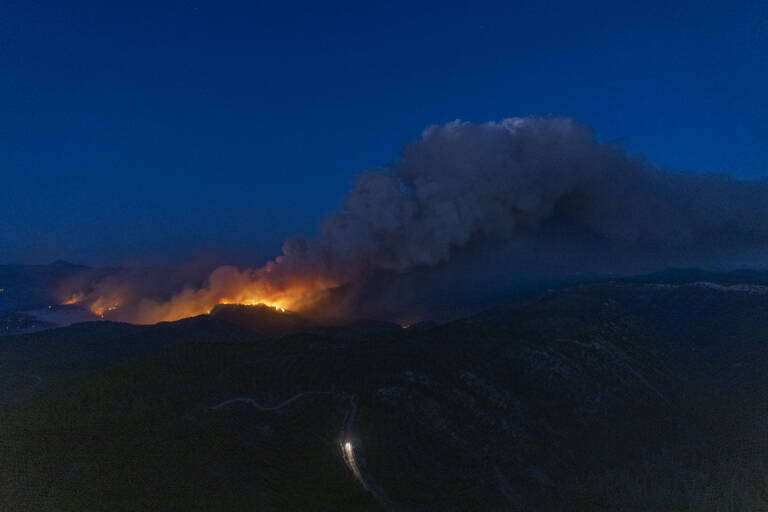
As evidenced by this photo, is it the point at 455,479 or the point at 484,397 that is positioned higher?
the point at 484,397

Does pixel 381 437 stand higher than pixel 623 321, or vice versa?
pixel 623 321

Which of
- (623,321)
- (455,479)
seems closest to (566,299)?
(623,321)

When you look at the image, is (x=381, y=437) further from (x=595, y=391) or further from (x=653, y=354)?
(x=653, y=354)

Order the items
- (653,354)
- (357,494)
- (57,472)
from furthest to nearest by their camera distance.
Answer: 1. (653,354)
2. (357,494)
3. (57,472)

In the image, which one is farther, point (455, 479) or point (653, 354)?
point (653, 354)

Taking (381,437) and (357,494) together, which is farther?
(381,437)

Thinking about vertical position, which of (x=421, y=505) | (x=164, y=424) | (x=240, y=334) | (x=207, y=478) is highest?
(x=240, y=334)

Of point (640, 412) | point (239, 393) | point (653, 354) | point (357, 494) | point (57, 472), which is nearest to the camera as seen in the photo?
point (57, 472)

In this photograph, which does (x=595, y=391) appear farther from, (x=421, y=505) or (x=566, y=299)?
(x=566, y=299)

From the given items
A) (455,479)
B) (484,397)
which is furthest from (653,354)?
(455,479)
